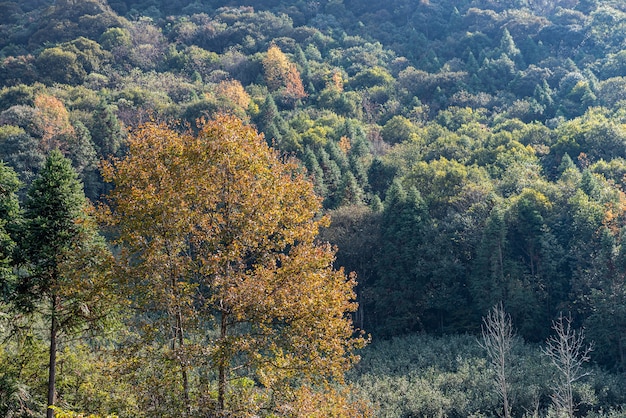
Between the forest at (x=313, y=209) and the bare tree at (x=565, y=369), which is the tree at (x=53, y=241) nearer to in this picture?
the forest at (x=313, y=209)

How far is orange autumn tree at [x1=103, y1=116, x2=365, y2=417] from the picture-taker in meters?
11.6

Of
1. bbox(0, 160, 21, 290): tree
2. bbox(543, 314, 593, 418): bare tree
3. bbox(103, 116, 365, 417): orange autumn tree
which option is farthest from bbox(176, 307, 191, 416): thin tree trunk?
bbox(543, 314, 593, 418): bare tree

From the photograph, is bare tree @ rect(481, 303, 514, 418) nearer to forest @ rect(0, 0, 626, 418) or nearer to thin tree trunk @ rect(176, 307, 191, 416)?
forest @ rect(0, 0, 626, 418)

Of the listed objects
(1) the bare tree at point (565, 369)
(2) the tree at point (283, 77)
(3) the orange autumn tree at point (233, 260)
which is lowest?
(1) the bare tree at point (565, 369)

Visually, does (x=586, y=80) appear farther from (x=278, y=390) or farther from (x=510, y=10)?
(x=278, y=390)

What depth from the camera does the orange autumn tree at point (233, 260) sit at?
1162 centimetres

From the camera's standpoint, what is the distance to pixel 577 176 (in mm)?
43344

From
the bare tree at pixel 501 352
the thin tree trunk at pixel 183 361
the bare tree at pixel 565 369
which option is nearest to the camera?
the thin tree trunk at pixel 183 361

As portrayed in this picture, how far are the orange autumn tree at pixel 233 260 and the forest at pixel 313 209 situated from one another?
61mm

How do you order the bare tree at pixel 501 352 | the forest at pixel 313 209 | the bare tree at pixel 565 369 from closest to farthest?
the forest at pixel 313 209, the bare tree at pixel 565 369, the bare tree at pixel 501 352

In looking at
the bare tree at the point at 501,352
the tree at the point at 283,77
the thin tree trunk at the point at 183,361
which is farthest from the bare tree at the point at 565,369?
the tree at the point at 283,77

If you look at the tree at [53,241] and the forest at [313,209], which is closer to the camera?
the forest at [313,209]

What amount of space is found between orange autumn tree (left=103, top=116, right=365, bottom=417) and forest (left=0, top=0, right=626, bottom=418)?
61 mm

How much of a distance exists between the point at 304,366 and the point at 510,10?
82323mm
